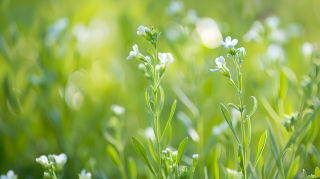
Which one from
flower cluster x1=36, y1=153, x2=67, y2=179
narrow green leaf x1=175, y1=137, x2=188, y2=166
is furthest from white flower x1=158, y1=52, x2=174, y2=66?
flower cluster x1=36, y1=153, x2=67, y2=179

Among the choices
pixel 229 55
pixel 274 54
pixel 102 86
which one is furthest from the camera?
pixel 102 86

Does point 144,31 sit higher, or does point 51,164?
point 144,31

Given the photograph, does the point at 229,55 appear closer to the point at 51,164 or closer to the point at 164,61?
the point at 164,61

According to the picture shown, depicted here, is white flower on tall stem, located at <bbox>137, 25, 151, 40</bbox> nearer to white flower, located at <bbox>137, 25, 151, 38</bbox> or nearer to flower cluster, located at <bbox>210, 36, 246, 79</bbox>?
white flower, located at <bbox>137, 25, 151, 38</bbox>

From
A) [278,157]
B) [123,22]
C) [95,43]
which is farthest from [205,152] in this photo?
[95,43]

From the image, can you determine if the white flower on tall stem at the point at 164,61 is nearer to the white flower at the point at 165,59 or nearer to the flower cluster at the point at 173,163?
the white flower at the point at 165,59

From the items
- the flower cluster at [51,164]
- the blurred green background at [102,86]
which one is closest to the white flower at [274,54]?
the blurred green background at [102,86]

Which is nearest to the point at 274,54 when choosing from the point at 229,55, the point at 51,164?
the point at 229,55

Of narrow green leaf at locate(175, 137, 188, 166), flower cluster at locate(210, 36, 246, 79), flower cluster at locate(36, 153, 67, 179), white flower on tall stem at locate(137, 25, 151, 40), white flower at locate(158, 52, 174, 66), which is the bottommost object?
narrow green leaf at locate(175, 137, 188, 166)

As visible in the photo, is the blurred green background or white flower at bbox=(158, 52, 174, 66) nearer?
white flower at bbox=(158, 52, 174, 66)
